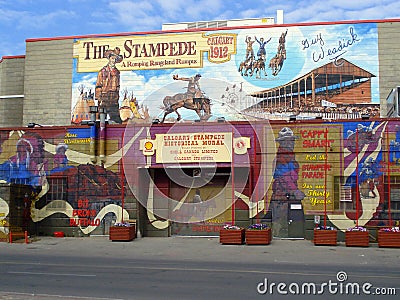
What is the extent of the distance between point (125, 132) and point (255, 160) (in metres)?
6.71

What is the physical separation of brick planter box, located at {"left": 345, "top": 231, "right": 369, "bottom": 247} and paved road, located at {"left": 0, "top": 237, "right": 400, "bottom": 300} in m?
0.41

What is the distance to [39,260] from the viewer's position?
16797 mm

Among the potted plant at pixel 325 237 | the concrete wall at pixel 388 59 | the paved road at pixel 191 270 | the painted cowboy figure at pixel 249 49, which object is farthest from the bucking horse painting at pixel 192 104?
the potted plant at pixel 325 237

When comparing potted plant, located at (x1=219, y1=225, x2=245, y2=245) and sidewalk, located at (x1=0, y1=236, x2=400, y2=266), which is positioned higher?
potted plant, located at (x1=219, y1=225, x2=245, y2=245)

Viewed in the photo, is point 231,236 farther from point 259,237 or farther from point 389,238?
point 389,238

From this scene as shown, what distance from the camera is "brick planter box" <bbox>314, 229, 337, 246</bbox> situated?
22.2m

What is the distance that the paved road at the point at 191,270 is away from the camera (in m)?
10.8

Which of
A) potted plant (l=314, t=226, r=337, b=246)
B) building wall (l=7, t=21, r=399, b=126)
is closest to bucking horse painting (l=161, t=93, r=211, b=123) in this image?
building wall (l=7, t=21, r=399, b=126)

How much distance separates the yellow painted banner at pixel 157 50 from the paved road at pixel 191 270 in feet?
57.9

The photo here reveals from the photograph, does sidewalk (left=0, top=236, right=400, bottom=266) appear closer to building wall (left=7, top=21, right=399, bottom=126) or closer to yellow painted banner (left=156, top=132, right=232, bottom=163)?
yellow painted banner (left=156, top=132, right=232, bottom=163)

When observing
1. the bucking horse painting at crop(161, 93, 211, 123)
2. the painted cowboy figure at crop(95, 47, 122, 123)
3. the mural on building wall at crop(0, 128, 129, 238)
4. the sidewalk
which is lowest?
the sidewalk

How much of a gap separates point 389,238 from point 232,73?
18515 mm

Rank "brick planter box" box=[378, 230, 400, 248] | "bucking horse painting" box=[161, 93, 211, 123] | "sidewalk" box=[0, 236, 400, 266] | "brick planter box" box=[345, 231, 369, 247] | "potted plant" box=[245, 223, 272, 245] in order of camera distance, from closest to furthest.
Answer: "sidewalk" box=[0, 236, 400, 266] → "brick planter box" box=[378, 230, 400, 248] → "brick planter box" box=[345, 231, 369, 247] → "potted plant" box=[245, 223, 272, 245] → "bucking horse painting" box=[161, 93, 211, 123]

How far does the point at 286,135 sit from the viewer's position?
25.2 meters
